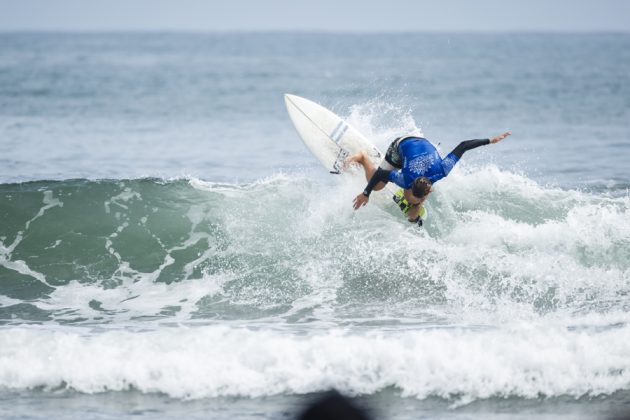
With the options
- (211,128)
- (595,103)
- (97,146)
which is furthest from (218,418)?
(595,103)

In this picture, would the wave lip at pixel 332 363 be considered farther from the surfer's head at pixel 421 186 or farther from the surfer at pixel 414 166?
the surfer at pixel 414 166

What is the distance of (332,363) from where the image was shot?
25.3 ft

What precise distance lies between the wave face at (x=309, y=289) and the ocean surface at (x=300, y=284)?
3 cm

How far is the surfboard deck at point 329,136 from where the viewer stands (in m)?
11.4

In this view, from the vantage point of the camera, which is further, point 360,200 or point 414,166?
point 360,200

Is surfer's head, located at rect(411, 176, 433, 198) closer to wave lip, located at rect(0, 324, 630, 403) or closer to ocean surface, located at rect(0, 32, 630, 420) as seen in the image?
ocean surface, located at rect(0, 32, 630, 420)

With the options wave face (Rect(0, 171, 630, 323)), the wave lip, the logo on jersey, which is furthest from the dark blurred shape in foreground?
the logo on jersey

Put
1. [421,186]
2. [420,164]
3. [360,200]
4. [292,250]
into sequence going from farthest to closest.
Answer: [292,250] → [360,200] → [420,164] → [421,186]

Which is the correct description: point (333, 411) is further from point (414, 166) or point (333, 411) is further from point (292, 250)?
point (292, 250)

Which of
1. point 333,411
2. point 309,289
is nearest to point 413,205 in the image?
point 309,289

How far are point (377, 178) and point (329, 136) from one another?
172cm

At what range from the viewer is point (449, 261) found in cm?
1033

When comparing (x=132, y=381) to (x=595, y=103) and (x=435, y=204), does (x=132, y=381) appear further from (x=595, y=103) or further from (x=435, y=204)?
(x=595, y=103)

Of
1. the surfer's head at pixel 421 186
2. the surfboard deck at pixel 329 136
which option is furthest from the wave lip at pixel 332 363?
the surfboard deck at pixel 329 136
